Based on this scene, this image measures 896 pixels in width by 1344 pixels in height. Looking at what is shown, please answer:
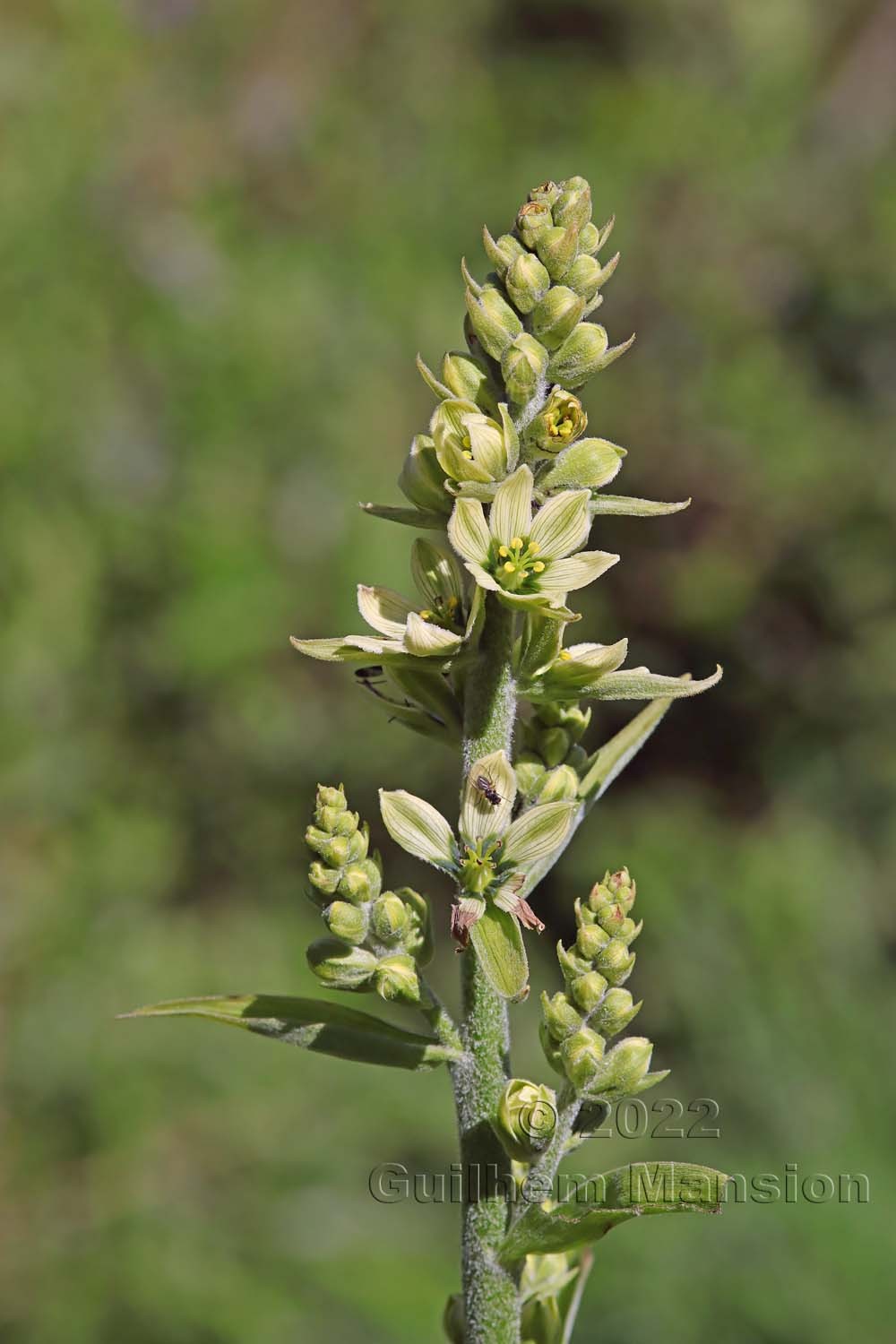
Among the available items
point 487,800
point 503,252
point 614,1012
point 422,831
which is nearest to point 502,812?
point 487,800

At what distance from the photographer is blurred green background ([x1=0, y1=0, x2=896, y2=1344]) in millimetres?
6555

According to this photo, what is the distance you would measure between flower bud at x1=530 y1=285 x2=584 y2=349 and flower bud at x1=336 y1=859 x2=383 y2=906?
3.96 ft

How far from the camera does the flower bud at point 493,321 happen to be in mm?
2564

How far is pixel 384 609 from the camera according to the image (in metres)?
2.73

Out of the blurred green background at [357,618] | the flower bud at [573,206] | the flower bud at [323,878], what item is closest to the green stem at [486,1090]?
the flower bud at [323,878]

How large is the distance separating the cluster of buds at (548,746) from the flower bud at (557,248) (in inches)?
38.0

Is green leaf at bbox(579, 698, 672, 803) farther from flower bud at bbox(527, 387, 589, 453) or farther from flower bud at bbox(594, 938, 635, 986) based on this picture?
flower bud at bbox(527, 387, 589, 453)

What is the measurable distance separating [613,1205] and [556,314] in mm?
1814

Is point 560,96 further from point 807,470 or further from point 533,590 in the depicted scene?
point 533,590

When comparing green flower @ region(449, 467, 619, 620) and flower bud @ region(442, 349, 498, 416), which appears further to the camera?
flower bud @ region(442, 349, 498, 416)

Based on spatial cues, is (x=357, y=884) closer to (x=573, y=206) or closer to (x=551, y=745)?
(x=551, y=745)

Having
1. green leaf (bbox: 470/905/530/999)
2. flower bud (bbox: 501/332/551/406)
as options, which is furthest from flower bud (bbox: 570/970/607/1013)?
flower bud (bbox: 501/332/551/406)

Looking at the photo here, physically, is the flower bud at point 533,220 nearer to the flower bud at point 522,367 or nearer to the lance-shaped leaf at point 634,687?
the flower bud at point 522,367

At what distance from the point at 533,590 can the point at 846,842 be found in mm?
6655
